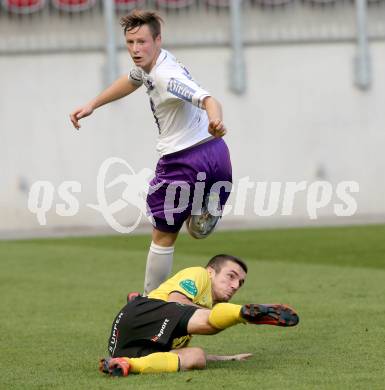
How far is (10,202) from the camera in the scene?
23938 mm

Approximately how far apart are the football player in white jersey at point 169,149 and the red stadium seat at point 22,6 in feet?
51.1

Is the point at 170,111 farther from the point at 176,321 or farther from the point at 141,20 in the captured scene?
the point at 176,321

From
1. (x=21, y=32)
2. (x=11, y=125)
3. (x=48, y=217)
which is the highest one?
(x=21, y=32)

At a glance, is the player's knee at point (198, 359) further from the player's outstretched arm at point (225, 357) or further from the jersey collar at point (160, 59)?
the jersey collar at point (160, 59)

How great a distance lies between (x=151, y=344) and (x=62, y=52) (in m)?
17.5

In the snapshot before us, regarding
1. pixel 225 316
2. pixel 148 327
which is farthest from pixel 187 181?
pixel 225 316

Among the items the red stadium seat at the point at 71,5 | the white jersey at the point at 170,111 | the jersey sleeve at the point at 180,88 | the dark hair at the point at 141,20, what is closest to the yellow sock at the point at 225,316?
the jersey sleeve at the point at 180,88

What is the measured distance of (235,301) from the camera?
417 inches

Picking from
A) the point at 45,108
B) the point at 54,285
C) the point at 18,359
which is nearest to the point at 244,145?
the point at 45,108

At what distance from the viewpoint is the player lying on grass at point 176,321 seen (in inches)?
265

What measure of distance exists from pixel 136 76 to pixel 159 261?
1.22 metres

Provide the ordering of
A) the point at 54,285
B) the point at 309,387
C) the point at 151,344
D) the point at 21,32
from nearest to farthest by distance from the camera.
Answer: the point at 309,387 < the point at 151,344 < the point at 54,285 < the point at 21,32

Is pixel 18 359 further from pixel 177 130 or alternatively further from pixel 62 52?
pixel 62 52

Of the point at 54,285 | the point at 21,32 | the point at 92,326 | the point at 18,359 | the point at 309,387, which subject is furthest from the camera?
the point at 21,32
